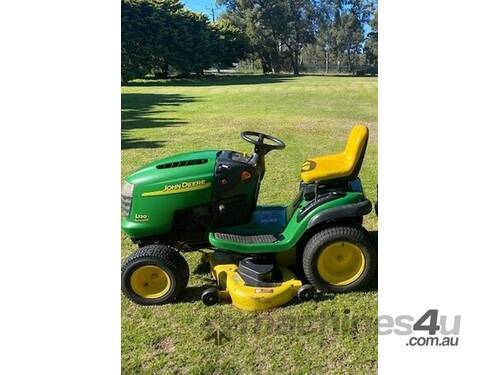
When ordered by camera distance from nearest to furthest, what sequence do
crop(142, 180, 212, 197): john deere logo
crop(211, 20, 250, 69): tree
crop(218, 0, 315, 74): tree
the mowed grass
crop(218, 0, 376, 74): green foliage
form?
the mowed grass, crop(142, 180, 212, 197): john deere logo, crop(218, 0, 376, 74): green foliage, crop(218, 0, 315, 74): tree, crop(211, 20, 250, 69): tree

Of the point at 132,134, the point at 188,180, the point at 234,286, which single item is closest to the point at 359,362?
the point at 234,286

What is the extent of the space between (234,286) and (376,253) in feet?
2.74

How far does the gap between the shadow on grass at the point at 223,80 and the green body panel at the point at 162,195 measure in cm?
83

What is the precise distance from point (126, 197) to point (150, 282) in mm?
519

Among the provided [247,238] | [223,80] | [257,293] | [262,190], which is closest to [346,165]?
[247,238]

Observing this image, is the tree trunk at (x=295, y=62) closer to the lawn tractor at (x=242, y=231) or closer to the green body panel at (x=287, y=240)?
the lawn tractor at (x=242, y=231)

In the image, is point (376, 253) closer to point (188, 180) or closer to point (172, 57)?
point (188, 180)

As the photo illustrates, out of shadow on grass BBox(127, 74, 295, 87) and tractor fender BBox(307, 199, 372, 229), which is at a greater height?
shadow on grass BBox(127, 74, 295, 87)

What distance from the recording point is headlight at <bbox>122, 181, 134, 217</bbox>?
2.78 metres
